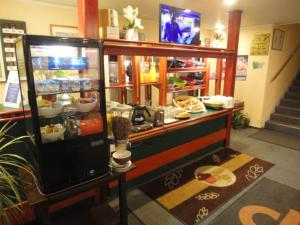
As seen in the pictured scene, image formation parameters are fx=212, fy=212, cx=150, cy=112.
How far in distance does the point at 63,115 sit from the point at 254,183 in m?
2.46

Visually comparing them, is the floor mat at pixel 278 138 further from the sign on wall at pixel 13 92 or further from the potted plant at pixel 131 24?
the sign on wall at pixel 13 92

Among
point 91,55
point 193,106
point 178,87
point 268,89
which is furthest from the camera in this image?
point 268,89

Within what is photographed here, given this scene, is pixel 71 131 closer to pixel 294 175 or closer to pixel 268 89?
pixel 294 175

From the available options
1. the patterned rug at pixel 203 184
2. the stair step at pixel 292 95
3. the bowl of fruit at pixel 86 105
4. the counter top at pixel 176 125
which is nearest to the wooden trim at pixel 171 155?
the patterned rug at pixel 203 184

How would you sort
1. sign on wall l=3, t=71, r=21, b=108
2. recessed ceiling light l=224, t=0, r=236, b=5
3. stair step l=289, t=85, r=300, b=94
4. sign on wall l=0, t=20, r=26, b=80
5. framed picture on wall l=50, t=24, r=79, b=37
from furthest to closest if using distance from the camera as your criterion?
stair step l=289, t=85, r=300, b=94, framed picture on wall l=50, t=24, r=79, b=37, sign on wall l=0, t=20, r=26, b=80, recessed ceiling light l=224, t=0, r=236, b=5, sign on wall l=3, t=71, r=21, b=108

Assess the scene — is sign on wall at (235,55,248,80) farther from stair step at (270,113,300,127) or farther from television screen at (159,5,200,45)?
television screen at (159,5,200,45)

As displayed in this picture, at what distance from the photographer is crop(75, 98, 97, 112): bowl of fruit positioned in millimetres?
1575

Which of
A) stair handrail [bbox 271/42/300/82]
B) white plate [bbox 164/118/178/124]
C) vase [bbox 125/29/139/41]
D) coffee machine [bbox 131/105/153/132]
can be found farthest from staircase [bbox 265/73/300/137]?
vase [bbox 125/29/139/41]

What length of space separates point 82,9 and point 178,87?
241 cm

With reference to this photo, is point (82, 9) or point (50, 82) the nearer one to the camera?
point (50, 82)

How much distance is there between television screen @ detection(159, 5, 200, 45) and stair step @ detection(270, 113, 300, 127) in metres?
3.42

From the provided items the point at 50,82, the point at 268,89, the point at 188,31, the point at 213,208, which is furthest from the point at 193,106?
the point at 268,89

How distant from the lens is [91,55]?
1645mm

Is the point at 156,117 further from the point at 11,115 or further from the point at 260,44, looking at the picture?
the point at 260,44
